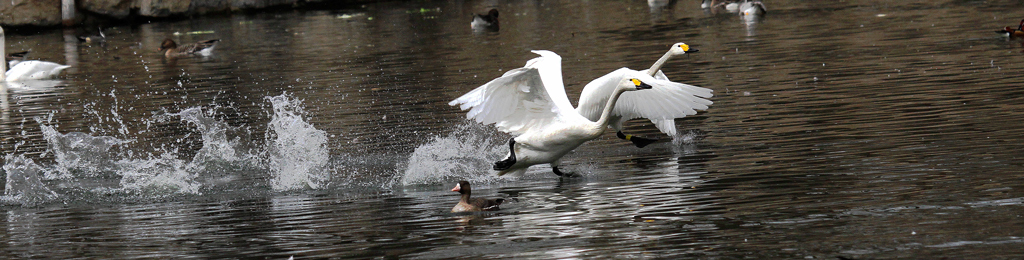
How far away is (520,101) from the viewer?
9.80 m

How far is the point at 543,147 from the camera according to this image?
974 centimetres

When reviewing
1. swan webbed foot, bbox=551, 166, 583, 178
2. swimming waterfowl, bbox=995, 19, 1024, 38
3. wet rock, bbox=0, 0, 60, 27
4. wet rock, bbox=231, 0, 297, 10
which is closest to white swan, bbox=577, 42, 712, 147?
swan webbed foot, bbox=551, 166, 583, 178

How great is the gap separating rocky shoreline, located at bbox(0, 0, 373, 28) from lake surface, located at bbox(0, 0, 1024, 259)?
613 inches

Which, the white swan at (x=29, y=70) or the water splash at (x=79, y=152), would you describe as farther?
the white swan at (x=29, y=70)

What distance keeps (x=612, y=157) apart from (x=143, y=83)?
1205cm

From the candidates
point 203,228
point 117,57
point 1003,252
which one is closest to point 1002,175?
point 1003,252

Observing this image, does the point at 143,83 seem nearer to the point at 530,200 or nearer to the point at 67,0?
the point at 530,200

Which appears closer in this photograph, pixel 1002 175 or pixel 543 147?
pixel 1002 175

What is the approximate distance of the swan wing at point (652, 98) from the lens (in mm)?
10836

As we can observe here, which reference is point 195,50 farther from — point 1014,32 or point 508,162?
point 508,162

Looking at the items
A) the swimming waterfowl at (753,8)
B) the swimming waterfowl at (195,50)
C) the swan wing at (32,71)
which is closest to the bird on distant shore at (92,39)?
the swimming waterfowl at (195,50)

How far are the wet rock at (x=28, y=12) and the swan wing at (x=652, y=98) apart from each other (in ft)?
95.5

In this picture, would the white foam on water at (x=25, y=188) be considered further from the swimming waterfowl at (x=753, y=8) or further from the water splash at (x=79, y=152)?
the swimming waterfowl at (x=753, y=8)

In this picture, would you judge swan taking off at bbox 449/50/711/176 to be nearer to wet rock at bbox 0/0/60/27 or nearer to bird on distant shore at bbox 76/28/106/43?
bird on distant shore at bbox 76/28/106/43
